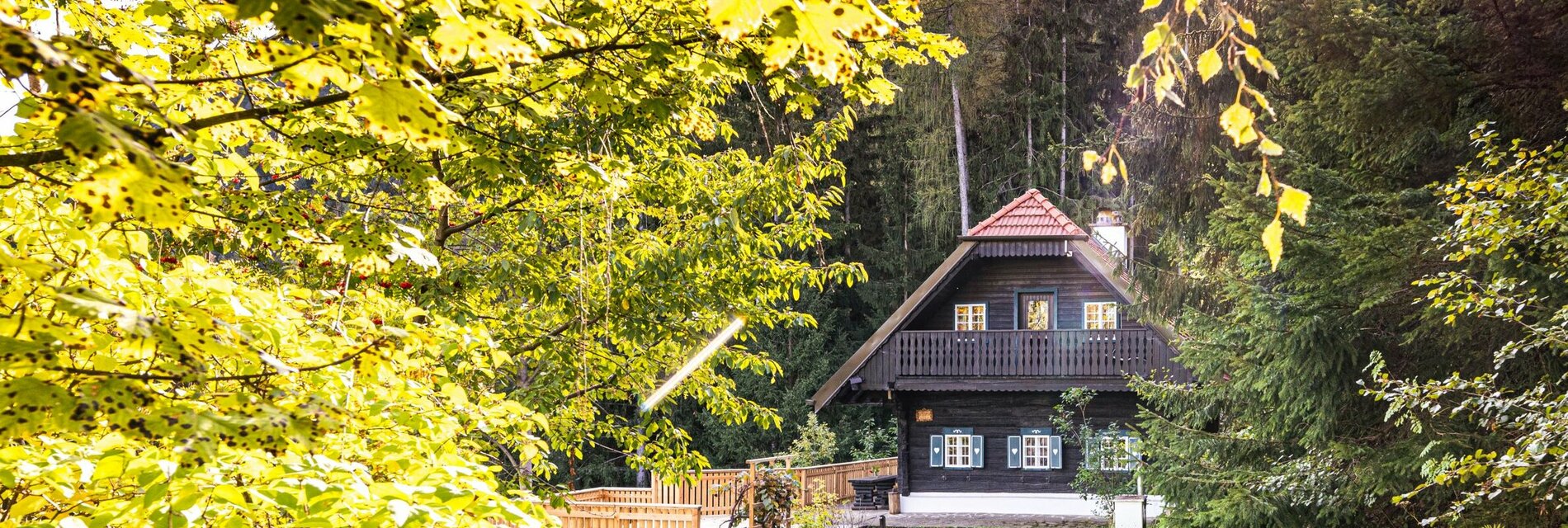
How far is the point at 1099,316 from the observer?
20.1 meters

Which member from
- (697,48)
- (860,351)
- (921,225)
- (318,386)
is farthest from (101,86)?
(921,225)

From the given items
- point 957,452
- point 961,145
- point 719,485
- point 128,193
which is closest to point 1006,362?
point 957,452

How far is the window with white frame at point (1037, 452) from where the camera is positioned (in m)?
20.3

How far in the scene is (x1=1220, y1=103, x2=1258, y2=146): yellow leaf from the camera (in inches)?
63.7

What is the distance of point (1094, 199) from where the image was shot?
2841 centimetres

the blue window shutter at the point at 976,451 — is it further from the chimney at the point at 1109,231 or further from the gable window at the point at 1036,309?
the chimney at the point at 1109,231

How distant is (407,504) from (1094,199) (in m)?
27.4

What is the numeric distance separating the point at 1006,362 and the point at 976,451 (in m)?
1.97

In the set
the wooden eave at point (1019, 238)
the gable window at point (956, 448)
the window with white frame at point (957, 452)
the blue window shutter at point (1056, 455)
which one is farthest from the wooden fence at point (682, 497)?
the wooden eave at point (1019, 238)

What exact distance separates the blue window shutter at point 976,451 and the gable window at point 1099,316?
275cm

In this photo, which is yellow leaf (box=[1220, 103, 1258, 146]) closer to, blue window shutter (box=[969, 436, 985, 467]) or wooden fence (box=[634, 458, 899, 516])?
wooden fence (box=[634, 458, 899, 516])

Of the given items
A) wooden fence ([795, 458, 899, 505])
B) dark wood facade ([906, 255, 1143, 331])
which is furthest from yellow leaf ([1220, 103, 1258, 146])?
dark wood facade ([906, 255, 1143, 331])

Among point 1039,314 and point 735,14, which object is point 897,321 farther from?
point 735,14

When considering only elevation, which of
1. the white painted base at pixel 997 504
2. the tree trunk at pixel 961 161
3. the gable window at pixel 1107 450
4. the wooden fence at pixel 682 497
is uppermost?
the tree trunk at pixel 961 161
